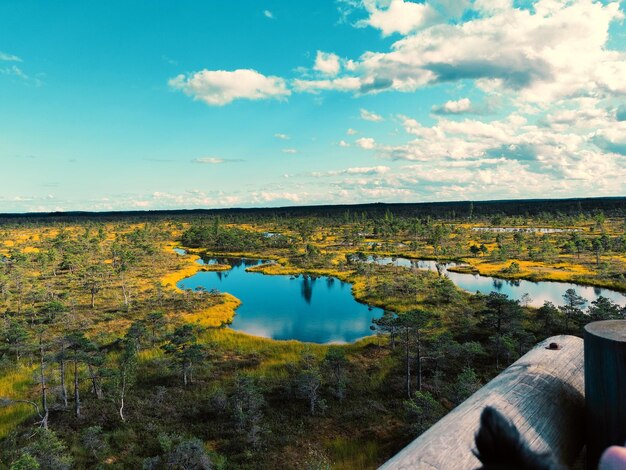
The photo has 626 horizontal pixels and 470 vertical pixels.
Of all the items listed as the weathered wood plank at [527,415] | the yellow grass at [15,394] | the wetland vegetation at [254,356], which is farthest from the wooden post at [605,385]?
the yellow grass at [15,394]

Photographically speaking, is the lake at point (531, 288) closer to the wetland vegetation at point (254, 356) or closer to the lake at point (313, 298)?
the lake at point (313, 298)

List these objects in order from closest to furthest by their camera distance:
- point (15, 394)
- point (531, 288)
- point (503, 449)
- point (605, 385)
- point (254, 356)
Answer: point (503, 449) → point (605, 385) → point (15, 394) → point (254, 356) → point (531, 288)

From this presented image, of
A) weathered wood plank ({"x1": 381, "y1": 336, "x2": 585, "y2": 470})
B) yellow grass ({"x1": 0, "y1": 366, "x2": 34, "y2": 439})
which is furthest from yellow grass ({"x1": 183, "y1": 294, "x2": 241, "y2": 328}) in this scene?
weathered wood plank ({"x1": 381, "y1": 336, "x2": 585, "y2": 470})

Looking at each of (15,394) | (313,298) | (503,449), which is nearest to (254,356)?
(15,394)

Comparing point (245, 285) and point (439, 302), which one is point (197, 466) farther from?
point (245, 285)

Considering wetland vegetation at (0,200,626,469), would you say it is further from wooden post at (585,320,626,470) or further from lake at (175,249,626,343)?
wooden post at (585,320,626,470)

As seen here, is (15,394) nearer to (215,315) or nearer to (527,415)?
(215,315)

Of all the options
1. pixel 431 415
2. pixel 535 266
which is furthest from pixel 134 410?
pixel 535 266
